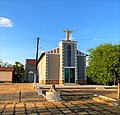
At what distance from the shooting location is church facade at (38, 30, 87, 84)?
35.8 m

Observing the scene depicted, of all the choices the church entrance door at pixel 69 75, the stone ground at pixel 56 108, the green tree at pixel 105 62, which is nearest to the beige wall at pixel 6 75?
the church entrance door at pixel 69 75

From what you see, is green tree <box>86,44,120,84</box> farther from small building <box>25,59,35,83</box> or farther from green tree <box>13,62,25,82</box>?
small building <box>25,59,35,83</box>

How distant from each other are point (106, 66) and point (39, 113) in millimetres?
4467

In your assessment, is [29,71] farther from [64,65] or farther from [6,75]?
[64,65]

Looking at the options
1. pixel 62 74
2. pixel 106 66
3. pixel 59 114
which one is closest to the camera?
pixel 59 114

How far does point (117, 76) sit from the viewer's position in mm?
11883

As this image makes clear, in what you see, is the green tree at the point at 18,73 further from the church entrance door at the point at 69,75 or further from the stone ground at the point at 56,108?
the stone ground at the point at 56,108

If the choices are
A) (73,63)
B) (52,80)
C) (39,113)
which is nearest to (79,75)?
(73,63)

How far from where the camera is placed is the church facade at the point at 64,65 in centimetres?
3584

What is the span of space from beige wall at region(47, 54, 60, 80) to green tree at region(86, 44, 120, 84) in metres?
23.9

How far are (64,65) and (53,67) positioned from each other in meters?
1.95

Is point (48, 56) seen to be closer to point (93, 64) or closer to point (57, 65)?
point (57, 65)

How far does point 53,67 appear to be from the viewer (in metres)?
36.4

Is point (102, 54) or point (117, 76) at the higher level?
point (102, 54)
